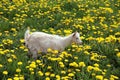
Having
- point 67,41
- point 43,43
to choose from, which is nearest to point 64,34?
point 67,41

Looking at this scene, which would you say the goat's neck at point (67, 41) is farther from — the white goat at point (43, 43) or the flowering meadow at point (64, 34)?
the flowering meadow at point (64, 34)

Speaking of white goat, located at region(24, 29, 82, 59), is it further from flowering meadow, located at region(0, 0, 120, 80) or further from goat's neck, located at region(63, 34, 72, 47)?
flowering meadow, located at region(0, 0, 120, 80)

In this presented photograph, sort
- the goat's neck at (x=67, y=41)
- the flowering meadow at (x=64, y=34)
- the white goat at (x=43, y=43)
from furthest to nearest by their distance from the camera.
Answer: the goat's neck at (x=67, y=41) < the white goat at (x=43, y=43) < the flowering meadow at (x=64, y=34)

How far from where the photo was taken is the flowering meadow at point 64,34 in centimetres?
643

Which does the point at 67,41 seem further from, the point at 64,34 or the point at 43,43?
the point at 64,34

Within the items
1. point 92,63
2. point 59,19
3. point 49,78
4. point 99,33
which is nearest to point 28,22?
point 59,19

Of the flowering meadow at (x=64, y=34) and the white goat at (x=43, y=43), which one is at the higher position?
the white goat at (x=43, y=43)

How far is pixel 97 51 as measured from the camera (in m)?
7.98

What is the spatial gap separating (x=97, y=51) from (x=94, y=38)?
0.70m

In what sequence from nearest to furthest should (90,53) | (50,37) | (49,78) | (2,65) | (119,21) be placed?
1. (49,78)
2. (2,65)
3. (50,37)
4. (90,53)
5. (119,21)

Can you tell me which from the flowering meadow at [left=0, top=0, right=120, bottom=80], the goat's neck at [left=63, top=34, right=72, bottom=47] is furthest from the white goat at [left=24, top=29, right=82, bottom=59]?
the flowering meadow at [left=0, top=0, right=120, bottom=80]

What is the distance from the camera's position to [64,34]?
912cm

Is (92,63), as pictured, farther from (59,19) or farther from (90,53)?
(59,19)

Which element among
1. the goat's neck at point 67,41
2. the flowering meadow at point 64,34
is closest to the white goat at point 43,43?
the goat's neck at point 67,41
